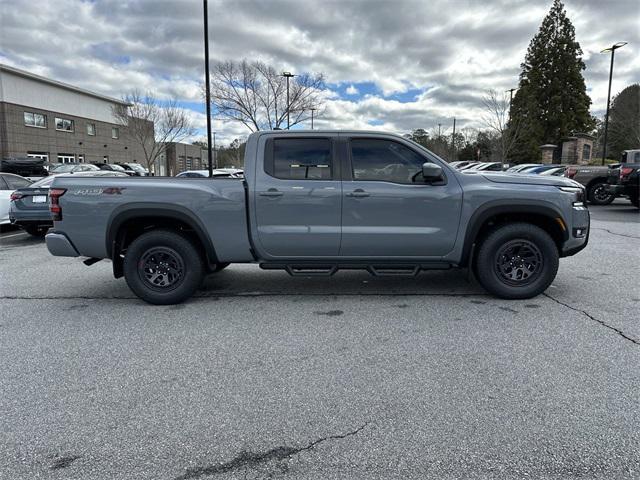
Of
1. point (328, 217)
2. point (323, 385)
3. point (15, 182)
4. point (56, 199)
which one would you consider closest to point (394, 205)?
point (328, 217)

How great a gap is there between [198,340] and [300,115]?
28.1m

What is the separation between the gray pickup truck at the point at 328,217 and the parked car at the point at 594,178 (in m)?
12.4

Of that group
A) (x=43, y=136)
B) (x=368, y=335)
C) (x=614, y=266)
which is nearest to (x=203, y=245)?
(x=368, y=335)

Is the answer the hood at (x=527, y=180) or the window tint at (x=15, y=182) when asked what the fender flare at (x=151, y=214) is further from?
the window tint at (x=15, y=182)

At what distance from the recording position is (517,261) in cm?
496

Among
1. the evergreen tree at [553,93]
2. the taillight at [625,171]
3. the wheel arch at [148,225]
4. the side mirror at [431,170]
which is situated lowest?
the wheel arch at [148,225]

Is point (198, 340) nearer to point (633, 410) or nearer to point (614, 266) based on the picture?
point (633, 410)

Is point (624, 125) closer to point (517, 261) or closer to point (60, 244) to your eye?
point (517, 261)

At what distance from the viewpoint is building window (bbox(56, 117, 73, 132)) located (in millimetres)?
40688

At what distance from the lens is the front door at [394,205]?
4.75 metres

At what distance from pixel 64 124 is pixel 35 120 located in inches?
141

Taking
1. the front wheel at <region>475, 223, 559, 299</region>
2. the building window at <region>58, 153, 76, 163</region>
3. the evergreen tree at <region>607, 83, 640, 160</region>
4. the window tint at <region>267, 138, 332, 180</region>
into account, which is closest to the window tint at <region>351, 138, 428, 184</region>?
the window tint at <region>267, 138, 332, 180</region>

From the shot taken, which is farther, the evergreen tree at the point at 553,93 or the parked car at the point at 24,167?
the evergreen tree at the point at 553,93

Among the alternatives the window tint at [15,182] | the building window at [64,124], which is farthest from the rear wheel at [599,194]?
the building window at [64,124]
